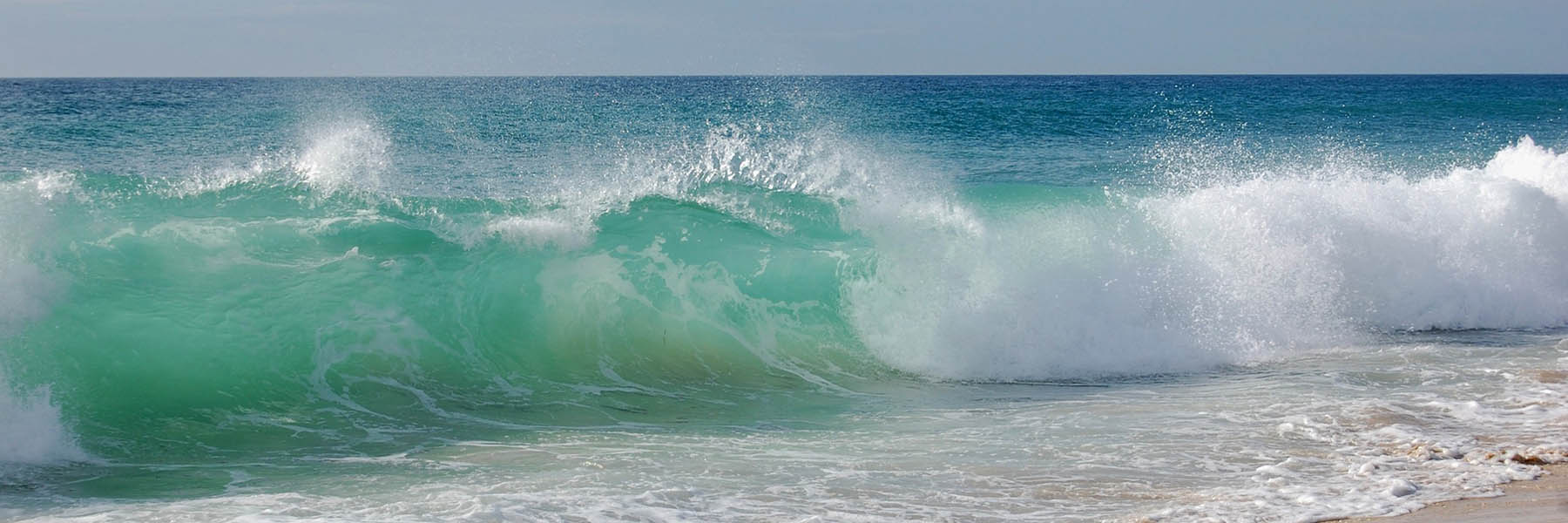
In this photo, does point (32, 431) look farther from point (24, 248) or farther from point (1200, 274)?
point (1200, 274)

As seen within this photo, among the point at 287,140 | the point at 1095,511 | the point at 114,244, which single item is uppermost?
the point at 287,140

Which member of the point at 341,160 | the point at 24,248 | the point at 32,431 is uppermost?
the point at 341,160

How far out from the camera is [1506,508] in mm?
5094

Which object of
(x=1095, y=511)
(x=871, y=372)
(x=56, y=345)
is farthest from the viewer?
(x=871, y=372)

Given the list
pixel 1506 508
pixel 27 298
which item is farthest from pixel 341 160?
pixel 1506 508

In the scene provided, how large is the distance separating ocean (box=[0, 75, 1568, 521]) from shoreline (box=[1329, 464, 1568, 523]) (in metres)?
0.13

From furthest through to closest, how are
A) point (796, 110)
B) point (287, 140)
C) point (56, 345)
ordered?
point (796, 110)
point (287, 140)
point (56, 345)

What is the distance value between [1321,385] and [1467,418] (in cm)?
117

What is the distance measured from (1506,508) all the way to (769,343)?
18.1ft

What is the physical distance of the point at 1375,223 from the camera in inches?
457

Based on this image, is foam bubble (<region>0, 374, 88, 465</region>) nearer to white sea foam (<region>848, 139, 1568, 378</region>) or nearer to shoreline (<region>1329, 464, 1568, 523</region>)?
white sea foam (<region>848, 139, 1568, 378</region>)

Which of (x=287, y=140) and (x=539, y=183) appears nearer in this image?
(x=539, y=183)

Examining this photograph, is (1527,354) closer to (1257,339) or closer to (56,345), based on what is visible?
(1257,339)

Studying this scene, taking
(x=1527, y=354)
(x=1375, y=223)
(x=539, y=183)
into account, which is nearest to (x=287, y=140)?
(x=539, y=183)
